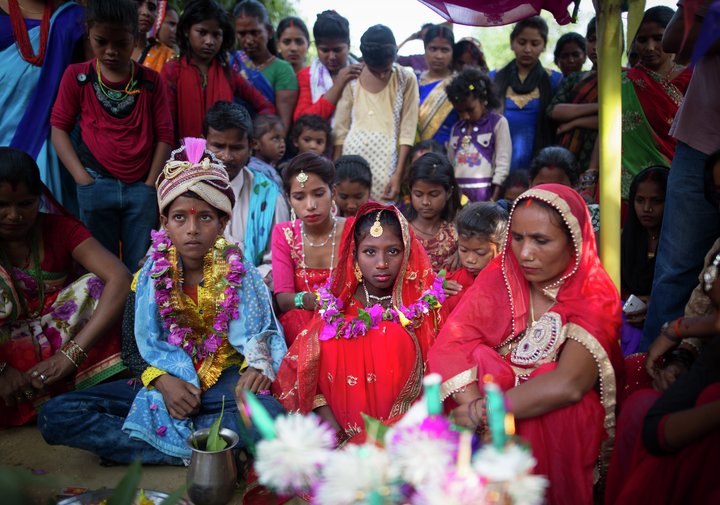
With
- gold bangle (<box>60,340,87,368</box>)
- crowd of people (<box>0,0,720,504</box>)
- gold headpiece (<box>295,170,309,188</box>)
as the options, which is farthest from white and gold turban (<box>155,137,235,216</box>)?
gold bangle (<box>60,340,87,368</box>)

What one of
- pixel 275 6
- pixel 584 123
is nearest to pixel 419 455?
pixel 584 123

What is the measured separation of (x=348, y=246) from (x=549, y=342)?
3.83 feet

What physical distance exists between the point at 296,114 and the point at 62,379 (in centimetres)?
303

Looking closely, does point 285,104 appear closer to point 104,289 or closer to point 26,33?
point 26,33

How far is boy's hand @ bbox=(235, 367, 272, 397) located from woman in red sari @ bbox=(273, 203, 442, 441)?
8cm

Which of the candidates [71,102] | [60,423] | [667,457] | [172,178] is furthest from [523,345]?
[71,102]

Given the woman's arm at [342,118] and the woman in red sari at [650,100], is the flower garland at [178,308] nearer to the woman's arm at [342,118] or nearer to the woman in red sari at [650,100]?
the woman's arm at [342,118]

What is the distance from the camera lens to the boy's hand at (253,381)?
3076 millimetres

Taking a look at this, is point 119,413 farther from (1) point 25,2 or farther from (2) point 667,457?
(1) point 25,2

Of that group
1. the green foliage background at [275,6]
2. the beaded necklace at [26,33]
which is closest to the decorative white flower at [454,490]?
the beaded necklace at [26,33]

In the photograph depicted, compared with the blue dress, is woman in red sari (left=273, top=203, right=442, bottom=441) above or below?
below

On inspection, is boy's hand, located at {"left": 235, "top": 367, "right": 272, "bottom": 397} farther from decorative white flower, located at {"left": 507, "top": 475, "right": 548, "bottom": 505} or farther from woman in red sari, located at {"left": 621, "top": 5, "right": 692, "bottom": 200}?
woman in red sari, located at {"left": 621, "top": 5, "right": 692, "bottom": 200}

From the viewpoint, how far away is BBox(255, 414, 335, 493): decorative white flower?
3.61 feet

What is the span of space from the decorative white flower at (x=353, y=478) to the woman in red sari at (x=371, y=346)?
1994 millimetres
